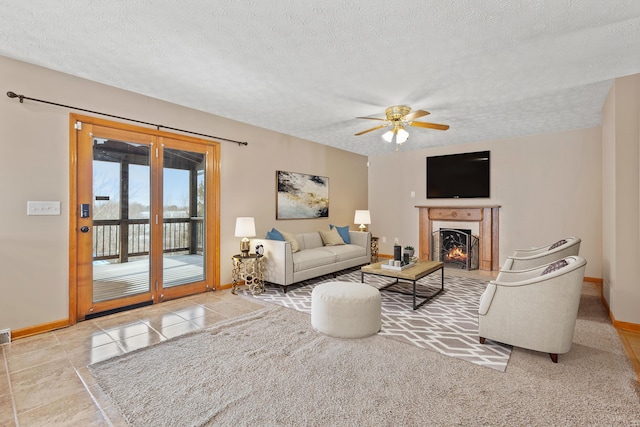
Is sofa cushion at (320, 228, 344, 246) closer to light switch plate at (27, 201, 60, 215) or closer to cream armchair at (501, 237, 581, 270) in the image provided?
cream armchair at (501, 237, 581, 270)

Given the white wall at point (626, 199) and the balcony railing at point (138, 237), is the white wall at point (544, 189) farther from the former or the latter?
the balcony railing at point (138, 237)

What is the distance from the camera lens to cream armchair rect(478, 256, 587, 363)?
229cm

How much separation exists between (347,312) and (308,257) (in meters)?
2.01

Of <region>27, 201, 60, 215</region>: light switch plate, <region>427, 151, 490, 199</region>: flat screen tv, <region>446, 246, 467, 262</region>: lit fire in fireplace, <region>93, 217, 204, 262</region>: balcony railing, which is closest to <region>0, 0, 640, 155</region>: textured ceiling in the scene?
<region>27, 201, 60, 215</region>: light switch plate

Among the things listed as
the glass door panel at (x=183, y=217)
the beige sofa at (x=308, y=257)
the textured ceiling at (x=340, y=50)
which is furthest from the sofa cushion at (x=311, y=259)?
the textured ceiling at (x=340, y=50)

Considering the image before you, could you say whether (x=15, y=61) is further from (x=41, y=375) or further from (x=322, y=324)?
(x=322, y=324)

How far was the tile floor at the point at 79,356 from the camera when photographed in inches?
71.4

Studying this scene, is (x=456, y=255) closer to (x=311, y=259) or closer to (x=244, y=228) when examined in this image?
(x=311, y=259)

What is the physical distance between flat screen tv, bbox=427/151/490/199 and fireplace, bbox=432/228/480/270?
2.54ft

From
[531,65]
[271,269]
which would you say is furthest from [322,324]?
[531,65]

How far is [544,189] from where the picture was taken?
5496 millimetres

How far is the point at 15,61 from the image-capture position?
2.88m

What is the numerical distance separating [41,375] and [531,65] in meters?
4.87

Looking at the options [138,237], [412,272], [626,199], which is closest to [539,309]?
[412,272]
